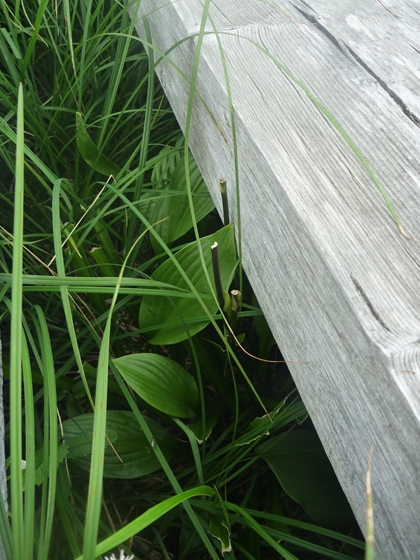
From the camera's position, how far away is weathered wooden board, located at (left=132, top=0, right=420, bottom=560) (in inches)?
16.8

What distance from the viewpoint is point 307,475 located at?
0.92 metres

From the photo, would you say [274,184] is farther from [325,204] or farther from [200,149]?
[200,149]

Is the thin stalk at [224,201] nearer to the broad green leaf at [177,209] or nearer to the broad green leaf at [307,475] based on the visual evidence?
the broad green leaf at [177,209]

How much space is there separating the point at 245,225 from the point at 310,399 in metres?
0.27

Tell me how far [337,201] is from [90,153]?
0.77 metres

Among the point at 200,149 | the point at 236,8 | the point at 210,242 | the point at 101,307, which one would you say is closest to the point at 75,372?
the point at 101,307

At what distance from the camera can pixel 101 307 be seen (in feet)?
3.28

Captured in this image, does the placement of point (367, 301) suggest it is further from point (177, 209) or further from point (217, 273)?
point (177, 209)

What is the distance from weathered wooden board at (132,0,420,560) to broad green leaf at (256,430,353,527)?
1.19ft

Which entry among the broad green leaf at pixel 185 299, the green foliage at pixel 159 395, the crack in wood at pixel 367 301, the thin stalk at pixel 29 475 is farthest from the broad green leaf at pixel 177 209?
the crack in wood at pixel 367 301

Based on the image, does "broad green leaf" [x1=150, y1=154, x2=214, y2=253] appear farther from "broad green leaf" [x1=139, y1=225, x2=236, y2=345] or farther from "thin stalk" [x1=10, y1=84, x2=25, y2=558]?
"thin stalk" [x1=10, y1=84, x2=25, y2=558]

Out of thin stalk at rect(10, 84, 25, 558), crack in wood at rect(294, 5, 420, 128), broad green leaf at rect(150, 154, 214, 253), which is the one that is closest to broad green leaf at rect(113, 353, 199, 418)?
broad green leaf at rect(150, 154, 214, 253)

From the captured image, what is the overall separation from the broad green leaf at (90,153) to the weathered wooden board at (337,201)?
30 centimetres

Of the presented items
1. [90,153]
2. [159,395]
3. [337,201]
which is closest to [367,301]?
[337,201]
